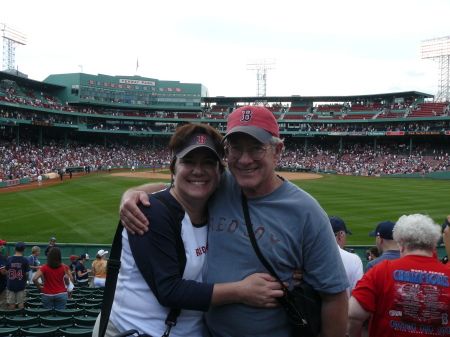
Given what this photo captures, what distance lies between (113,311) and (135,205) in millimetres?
779

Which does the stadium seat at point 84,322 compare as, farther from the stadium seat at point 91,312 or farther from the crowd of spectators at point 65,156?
the crowd of spectators at point 65,156

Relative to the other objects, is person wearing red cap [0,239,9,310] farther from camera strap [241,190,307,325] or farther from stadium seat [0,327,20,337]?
camera strap [241,190,307,325]

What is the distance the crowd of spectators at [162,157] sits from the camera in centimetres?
4756

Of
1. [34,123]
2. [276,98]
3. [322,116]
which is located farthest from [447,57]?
[34,123]

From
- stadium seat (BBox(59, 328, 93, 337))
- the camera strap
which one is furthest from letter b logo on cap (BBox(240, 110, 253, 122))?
stadium seat (BBox(59, 328, 93, 337))

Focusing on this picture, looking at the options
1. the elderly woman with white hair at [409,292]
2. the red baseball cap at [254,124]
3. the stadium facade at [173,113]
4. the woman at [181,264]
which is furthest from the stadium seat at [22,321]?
the stadium facade at [173,113]

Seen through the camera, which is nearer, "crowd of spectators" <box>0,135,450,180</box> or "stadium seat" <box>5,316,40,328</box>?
"stadium seat" <box>5,316,40,328</box>

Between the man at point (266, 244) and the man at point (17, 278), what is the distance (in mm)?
7161

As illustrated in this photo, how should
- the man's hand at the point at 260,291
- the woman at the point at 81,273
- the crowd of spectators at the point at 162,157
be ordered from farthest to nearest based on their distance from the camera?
the crowd of spectators at the point at 162,157, the woman at the point at 81,273, the man's hand at the point at 260,291

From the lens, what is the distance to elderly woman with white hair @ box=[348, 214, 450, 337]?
2730 mm

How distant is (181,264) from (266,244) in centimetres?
55

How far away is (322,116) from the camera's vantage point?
230 feet

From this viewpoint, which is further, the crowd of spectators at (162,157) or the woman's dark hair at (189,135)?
the crowd of spectators at (162,157)

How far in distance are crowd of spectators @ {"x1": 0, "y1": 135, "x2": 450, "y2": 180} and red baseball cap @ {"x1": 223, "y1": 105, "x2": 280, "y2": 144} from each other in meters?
42.3
